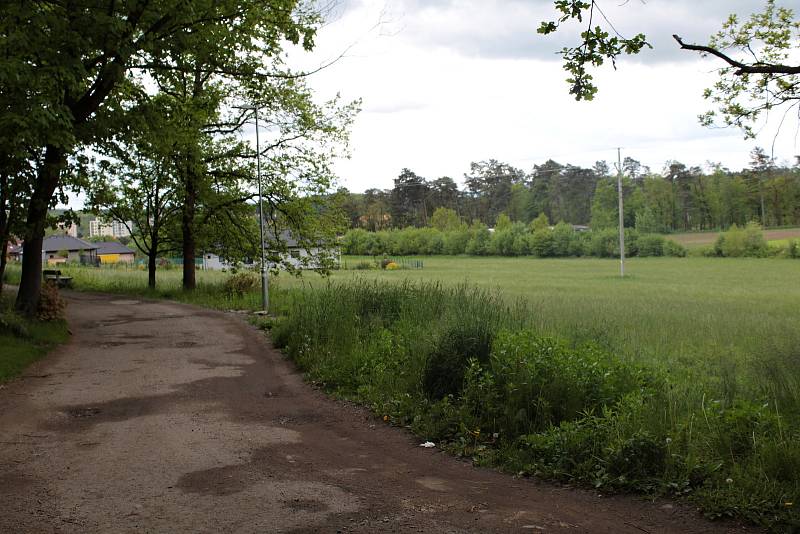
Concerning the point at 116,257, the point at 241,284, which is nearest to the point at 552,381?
the point at 241,284

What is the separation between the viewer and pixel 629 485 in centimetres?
608

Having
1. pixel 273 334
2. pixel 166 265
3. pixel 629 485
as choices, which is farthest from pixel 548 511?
pixel 166 265

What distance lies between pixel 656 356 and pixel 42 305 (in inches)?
594

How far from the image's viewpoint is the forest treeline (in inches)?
2886

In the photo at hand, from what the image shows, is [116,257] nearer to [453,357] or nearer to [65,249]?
[65,249]

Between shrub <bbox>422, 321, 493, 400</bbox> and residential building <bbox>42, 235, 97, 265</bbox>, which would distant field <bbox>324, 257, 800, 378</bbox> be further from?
residential building <bbox>42, 235, 97, 265</bbox>

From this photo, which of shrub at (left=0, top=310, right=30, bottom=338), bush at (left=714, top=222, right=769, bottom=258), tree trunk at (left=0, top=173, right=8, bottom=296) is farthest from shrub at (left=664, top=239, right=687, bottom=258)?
shrub at (left=0, top=310, right=30, bottom=338)

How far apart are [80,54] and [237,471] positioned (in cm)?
1170

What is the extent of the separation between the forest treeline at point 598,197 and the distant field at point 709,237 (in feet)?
4.31

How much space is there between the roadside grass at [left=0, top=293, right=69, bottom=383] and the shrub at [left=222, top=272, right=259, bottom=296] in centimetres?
1136

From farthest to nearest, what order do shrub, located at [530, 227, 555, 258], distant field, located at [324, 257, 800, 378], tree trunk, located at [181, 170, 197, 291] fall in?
shrub, located at [530, 227, 555, 258] < tree trunk, located at [181, 170, 197, 291] < distant field, located at [324, 257, 800, 378]

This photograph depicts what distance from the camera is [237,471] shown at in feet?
22.3

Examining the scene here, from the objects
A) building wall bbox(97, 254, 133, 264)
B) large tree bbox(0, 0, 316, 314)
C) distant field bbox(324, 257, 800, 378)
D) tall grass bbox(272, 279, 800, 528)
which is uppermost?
large tree bbox(0, 0, 316, 314)

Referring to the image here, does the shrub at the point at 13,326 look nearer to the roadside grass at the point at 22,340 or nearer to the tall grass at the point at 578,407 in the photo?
the roadside grass at the point at 22,340
